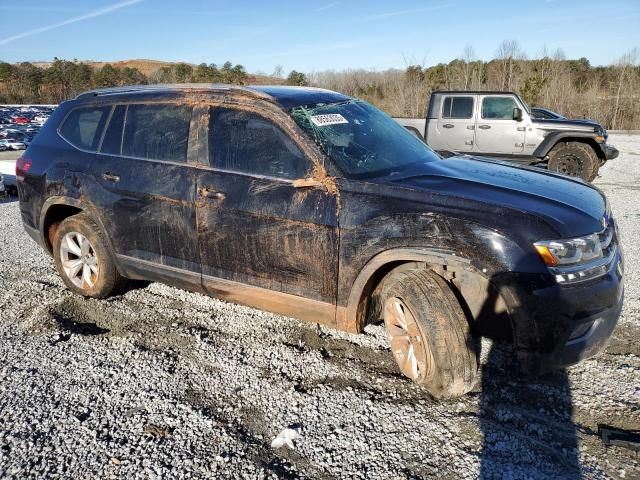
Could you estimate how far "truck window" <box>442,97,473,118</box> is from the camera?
10.7 metres

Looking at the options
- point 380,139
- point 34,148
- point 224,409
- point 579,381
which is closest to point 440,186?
point 380,139

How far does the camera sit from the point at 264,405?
291 cm

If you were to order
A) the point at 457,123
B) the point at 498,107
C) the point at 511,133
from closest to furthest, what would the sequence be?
the point at 511,133
the point at 498,107
the point at 457,123

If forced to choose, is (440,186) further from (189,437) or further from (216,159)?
(189,437)

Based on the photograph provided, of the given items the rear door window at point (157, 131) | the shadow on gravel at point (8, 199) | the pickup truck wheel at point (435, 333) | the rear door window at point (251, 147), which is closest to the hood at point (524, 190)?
the pickup truck wheel at point (435, 333)

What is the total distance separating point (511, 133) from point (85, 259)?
348 inches

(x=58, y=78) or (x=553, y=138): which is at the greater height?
(x=58, y=78)

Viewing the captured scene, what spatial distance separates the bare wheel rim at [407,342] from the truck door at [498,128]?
27.6ft

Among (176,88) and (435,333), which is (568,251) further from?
(176,88)

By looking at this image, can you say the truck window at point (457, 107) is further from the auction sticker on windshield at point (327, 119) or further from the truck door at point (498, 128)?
the auction sticker on windshield at point (327, 119)

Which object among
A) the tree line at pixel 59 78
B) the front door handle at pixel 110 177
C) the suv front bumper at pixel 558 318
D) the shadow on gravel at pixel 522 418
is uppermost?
the tree line at pixel 59 78

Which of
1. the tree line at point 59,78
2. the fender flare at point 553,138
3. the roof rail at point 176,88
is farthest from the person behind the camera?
the tree line at point 59,78

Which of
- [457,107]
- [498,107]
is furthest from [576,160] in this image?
[457,107]

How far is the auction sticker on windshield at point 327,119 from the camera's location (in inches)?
134
